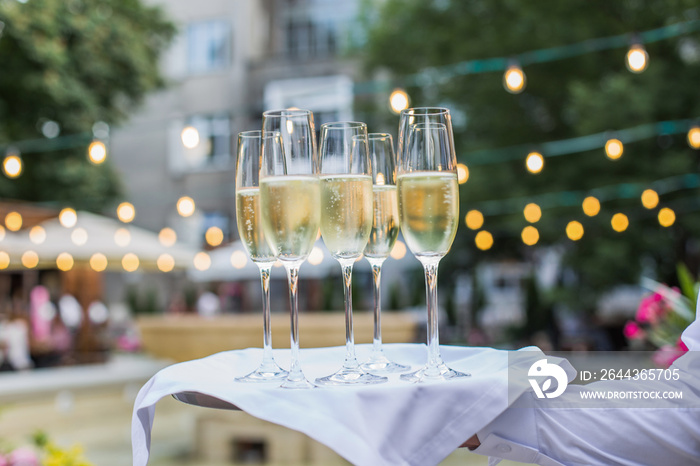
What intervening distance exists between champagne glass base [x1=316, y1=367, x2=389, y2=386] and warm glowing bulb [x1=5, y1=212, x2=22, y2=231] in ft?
37.4

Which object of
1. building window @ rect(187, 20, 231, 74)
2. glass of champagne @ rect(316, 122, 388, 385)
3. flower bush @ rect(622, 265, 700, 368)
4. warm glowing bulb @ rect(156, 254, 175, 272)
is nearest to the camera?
glass of champagne @ rect(316, 122, 388, 385)

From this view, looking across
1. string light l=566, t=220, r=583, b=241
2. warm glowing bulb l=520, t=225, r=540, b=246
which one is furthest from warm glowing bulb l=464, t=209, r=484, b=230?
string light l=566, t=220, r=583, b=241

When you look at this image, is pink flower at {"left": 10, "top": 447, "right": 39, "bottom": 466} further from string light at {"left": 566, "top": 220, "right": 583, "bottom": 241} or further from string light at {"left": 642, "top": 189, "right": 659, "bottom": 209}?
string light at {"left": 566, "top": 220, "right": 583, "bottom": 241}

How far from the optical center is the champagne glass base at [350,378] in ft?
3.73

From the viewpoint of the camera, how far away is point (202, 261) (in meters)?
13.9

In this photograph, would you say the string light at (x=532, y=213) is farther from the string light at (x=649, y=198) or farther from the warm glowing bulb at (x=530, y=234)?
the string light at (x=649, y=198)

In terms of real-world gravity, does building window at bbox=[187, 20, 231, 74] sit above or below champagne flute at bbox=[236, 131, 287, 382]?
above

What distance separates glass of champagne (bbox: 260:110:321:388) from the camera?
1170 millimetres

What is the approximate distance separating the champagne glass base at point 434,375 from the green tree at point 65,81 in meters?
13.3

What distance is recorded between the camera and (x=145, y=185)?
2233 cm

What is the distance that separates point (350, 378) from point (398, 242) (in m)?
14.2

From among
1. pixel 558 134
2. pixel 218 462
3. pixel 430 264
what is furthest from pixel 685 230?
pixel 430 264

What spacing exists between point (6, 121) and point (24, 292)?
6.10 meters

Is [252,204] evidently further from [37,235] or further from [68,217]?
[37,235]
